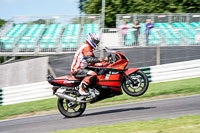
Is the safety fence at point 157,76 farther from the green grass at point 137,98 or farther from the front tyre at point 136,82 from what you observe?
the front tyre at point 136,82

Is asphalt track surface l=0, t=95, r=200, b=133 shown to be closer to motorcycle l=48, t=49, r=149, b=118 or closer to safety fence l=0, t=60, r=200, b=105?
motorcycle l=48, t=49, r=149, b=118

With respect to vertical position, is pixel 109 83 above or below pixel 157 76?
above

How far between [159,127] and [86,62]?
2804mm

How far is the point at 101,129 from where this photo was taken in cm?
642

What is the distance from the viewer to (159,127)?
237 inches

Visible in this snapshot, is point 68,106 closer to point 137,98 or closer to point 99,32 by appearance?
point 137,98

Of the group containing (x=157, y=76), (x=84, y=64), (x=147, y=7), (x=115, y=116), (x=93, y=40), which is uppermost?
(x=147, y=7)

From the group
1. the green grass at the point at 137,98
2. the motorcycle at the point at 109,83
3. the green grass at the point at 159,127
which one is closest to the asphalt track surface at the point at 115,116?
the motorcycle at the point at 109,83

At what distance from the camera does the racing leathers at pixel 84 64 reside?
25.9 ft

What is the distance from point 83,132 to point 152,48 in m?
8.83

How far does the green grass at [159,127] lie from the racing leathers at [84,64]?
1.66 m

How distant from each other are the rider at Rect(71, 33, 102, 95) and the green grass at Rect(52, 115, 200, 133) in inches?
65.5

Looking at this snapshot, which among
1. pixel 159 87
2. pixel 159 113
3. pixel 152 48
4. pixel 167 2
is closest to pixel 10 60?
pixel 152 48

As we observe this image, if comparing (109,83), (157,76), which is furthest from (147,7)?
(109,83)
